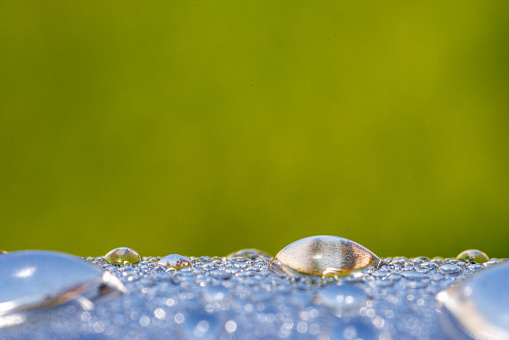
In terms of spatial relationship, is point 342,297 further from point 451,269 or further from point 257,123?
point 257,123

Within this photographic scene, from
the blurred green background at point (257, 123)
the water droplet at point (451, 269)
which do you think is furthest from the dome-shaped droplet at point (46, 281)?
the blurred green background at point (257, 123)

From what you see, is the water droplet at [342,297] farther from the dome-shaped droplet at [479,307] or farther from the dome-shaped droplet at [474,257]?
the dome-shaped droplet at [474,257]

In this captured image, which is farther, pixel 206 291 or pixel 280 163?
pixel 280 163

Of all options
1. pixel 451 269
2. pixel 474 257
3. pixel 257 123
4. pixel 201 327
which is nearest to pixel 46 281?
pixel 201 327

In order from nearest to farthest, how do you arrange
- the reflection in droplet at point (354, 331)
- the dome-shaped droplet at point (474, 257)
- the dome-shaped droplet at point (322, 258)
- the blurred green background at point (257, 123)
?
the reflection in droplet at point (354, 331)
the dome-shaped droplet at point (322, 258)
the dome-shaped droplet at point (474, 257)
the blurred green background at point (257, 123)

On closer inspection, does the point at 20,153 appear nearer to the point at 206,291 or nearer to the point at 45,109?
the point at 45,109

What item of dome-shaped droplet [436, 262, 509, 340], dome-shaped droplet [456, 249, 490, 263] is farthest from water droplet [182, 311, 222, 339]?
dome-shaped droplet [456, 249, 490, 263]

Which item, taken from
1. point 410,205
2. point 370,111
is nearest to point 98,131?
point 370,111
